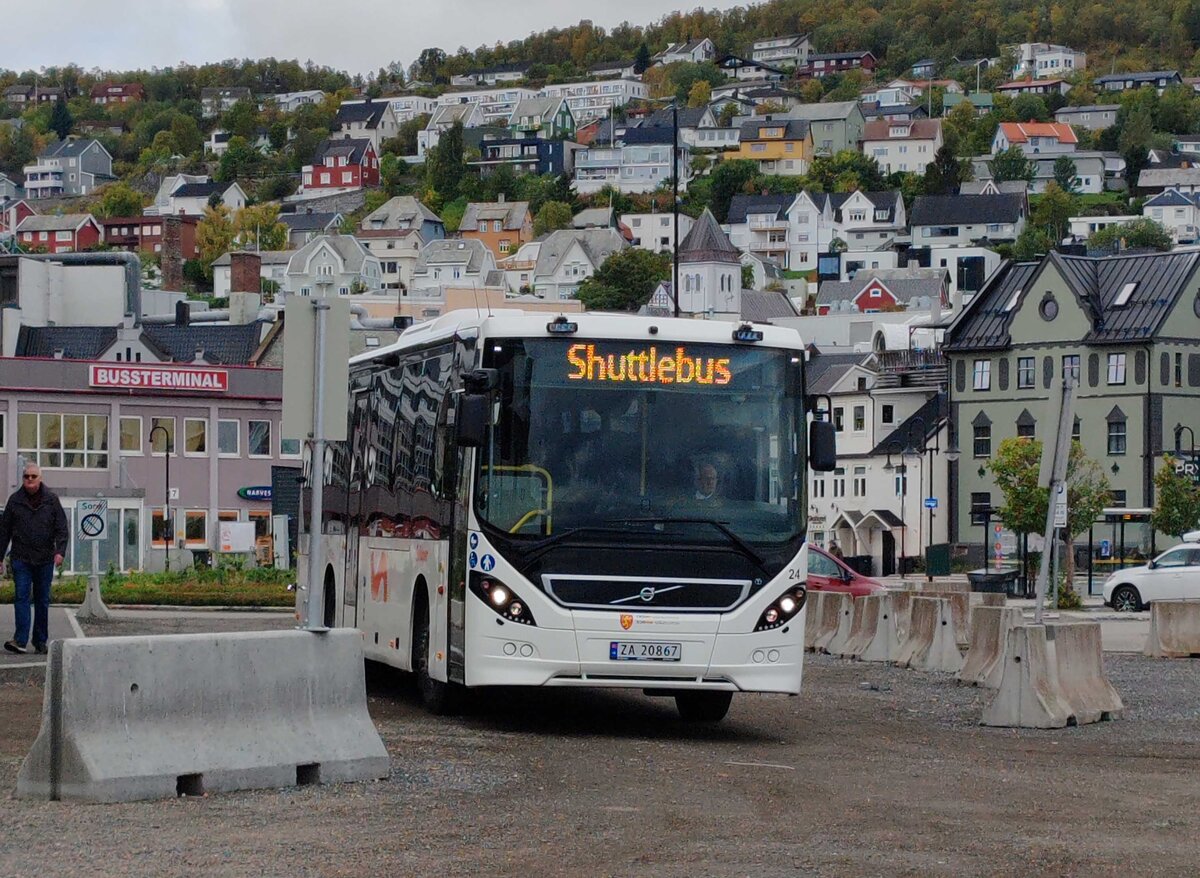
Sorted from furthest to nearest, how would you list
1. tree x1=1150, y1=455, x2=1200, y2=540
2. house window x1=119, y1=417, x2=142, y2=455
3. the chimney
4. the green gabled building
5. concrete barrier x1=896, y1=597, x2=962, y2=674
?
the chimney
the green gabled building
house window x1=119, y1=417, x2=142, y2=455
tree x1=1150, y1=455, x2=1200, y2=540
concrete barrier x1=896, y1=597, x2=962, y2=674

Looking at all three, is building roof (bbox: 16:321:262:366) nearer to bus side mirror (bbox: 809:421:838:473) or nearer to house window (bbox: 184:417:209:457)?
house window (bbox: 184:417:209:457)

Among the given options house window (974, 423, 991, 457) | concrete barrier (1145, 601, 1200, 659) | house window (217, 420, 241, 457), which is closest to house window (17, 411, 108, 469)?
house window (217, 420, 241, 457)

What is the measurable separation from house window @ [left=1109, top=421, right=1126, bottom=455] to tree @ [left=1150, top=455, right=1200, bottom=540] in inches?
722

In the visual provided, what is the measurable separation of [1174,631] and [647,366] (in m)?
14.4

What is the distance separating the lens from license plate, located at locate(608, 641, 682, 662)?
53.6 ft

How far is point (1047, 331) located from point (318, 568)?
7855 centimetres

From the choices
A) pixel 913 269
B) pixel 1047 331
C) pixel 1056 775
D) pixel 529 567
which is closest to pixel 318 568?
pixel 529 567

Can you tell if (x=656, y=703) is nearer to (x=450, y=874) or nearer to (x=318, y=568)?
(x=318, y=568)

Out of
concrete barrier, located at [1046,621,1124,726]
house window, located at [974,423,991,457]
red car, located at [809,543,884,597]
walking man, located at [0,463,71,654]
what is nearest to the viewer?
concrete barrier, located at [1046,621,1124,726]

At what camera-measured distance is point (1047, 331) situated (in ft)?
295

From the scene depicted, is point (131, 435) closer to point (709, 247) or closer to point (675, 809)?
point (675, 809)

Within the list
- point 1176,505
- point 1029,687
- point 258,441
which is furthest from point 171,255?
point 1029,687

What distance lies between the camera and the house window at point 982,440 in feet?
304

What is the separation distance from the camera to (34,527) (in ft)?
72.4
